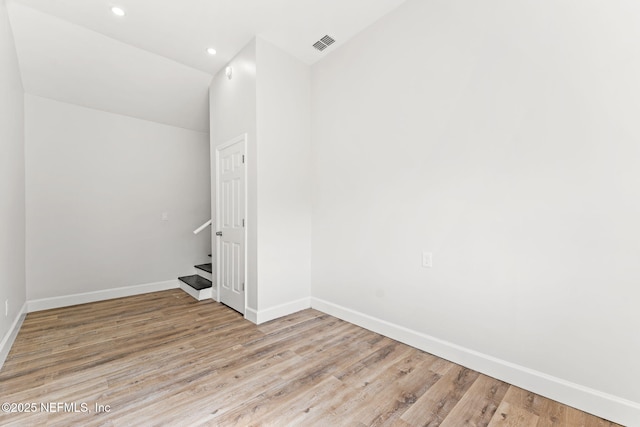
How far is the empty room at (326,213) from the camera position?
1.70m

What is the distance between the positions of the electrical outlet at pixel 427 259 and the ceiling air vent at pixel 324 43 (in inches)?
101

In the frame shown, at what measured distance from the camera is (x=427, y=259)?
97.6 inches

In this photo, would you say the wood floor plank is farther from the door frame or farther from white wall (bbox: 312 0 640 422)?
the door frame

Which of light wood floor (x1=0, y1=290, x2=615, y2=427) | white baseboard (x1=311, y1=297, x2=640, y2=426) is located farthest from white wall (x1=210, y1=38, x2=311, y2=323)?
white baseboard (x1=311, y1=297, x2=640, y2=426)

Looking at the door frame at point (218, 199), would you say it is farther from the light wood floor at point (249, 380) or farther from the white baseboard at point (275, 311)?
the light wood floor at point (249, 380)

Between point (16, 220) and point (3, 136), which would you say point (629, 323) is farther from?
point (16, 220)

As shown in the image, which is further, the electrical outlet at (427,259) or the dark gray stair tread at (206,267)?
the dark gray stair tread at (206,267)

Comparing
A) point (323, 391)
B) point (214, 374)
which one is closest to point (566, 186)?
point (323, 391)

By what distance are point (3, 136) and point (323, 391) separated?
331cm

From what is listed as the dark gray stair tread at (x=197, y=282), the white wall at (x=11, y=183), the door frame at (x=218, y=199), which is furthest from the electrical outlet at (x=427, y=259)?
the white wall at (x=11, y=183)

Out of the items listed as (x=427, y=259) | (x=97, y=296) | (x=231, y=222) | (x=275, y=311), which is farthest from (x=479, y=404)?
(x=97, y=296)

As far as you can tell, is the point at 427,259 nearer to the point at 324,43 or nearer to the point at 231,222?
the point at 231,222

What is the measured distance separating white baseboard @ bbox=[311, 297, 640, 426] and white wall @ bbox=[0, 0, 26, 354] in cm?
339

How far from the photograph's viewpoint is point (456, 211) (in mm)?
2289
